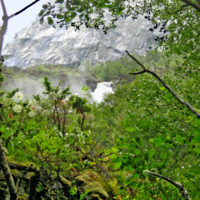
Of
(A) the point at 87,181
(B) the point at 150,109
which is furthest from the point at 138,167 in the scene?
(B) the point at 150,109

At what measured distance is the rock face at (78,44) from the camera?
98.0 m

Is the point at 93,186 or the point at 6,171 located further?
the point at 93,186

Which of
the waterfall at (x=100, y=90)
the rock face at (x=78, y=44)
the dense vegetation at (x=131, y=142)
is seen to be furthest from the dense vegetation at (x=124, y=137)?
the rock face at (x=78, y=44)

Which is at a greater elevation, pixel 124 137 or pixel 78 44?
pixel 124 137

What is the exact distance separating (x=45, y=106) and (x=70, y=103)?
1.02 m

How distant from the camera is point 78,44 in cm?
11062

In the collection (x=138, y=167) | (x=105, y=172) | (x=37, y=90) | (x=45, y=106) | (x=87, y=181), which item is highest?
(x=138, y=167)

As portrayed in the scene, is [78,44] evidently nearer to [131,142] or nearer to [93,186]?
[93,186]

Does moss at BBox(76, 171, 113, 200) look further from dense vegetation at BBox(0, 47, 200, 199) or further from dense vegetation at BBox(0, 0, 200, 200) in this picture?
dense vegetation at BBox(0, 47, 200, 199)

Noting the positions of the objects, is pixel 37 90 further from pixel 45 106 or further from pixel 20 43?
pixel 45 106

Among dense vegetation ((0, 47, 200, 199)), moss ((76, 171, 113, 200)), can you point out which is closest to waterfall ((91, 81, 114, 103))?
dense vegetation ((0, 47, 200, 199))

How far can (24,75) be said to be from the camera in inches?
3273

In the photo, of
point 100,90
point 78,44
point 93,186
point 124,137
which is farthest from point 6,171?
point 78,44

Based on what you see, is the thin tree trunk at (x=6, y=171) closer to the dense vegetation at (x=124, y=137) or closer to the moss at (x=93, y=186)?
the dense vegetation at (x=124, y=137)
